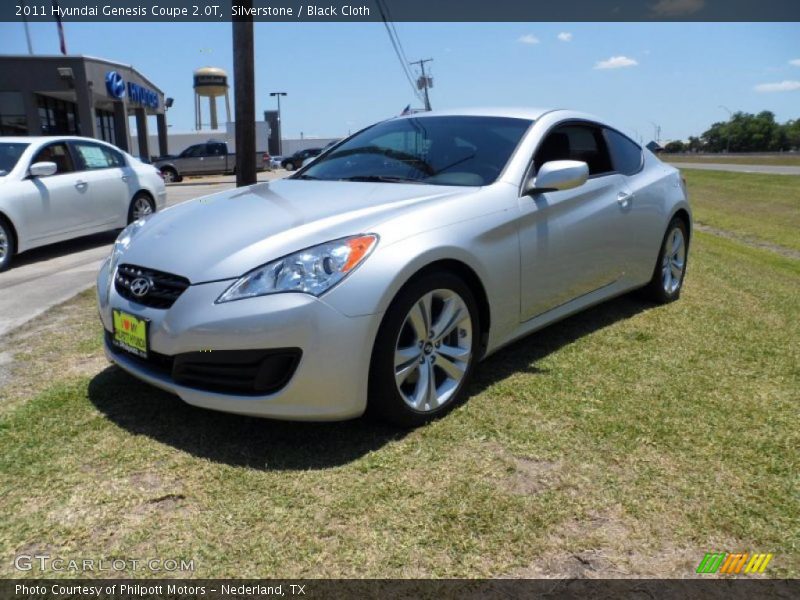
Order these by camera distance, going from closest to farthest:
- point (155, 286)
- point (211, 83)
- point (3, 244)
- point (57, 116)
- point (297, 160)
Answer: point (155, 286)
point (3, 244)
point (57, 116)
point (297, 160)
point (211, 83)

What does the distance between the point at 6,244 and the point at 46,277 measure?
92 centimetres

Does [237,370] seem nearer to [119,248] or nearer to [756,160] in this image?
[119,248]

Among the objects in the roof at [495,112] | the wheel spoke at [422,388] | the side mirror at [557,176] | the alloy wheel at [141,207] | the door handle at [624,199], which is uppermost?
the roof at [495,112]

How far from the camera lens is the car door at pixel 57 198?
23.1 ft

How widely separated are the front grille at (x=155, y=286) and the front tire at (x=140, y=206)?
6025 millimetres

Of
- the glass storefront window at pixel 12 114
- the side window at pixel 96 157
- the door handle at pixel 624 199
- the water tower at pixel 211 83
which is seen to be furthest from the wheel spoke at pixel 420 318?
the water tower at pixel 211 83

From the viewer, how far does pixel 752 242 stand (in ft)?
36.3

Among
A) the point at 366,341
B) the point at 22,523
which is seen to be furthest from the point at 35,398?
the point at 366,341

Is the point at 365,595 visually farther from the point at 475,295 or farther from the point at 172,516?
the point at 475,295

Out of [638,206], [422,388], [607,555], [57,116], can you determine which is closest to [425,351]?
[422,388]

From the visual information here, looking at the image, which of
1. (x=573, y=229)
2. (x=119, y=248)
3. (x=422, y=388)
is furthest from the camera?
(x=573, y=229)

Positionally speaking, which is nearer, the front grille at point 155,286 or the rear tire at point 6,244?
the front grille at point 155,286

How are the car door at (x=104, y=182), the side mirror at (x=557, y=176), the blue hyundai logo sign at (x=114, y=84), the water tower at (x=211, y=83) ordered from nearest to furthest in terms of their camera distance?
the side mirror at (x=557, y=176), the car door at (x=104, y=182), the blue hyundai logo sign at (x=114, y=84), the water tower at (x=211, y=83)

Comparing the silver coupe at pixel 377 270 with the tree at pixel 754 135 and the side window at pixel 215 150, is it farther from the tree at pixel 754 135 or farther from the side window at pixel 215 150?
the tree at pixel 754 135
